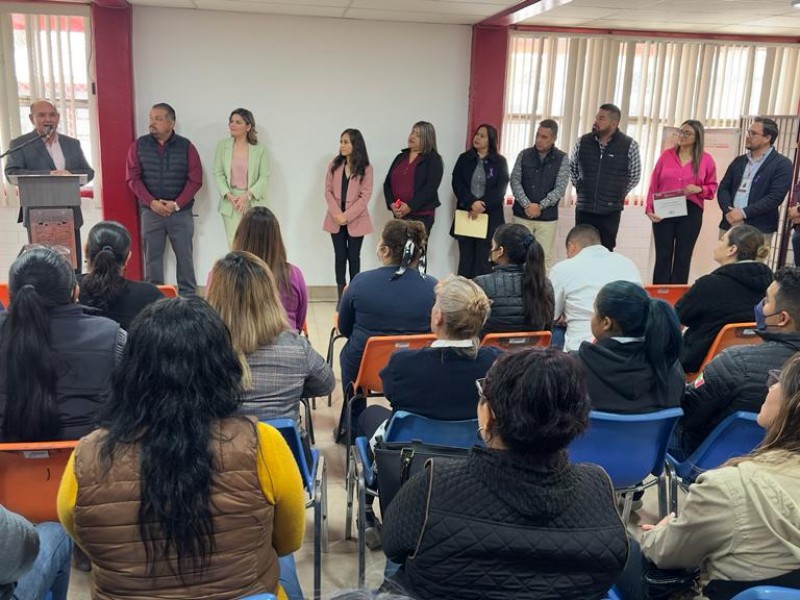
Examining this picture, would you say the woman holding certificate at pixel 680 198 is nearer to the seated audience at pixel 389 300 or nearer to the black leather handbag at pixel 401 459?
the seated audience at pixel 389 300

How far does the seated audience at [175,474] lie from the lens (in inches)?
50.4

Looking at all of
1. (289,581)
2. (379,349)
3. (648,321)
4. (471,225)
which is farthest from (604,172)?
(289,581)

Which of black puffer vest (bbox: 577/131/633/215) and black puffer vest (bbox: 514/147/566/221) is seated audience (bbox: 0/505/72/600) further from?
black puffer vest (bbox: 577/131/633/215)

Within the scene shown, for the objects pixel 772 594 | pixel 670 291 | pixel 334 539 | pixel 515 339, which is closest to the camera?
pixel 772 594

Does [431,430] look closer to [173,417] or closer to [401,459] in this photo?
[401,459]

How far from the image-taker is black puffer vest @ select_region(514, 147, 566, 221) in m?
5.84

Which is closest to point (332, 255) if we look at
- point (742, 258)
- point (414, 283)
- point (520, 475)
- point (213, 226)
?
point (213, 226)

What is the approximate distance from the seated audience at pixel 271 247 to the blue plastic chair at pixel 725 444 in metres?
1.72

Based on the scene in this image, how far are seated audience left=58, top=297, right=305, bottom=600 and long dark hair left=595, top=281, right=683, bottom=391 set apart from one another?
133cm

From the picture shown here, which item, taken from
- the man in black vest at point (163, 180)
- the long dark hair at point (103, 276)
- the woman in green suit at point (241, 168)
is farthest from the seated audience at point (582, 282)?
the man in black vest at point (163, 180)

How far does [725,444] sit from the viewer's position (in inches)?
87.7

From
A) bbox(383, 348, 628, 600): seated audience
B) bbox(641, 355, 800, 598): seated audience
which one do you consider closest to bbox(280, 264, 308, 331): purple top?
bbox(383, 348, 628, 600): seated audience

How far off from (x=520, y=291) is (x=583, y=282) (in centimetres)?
42

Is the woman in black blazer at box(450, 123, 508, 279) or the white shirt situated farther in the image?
the woman in black blazer at box(450, 123, 508, 279)
